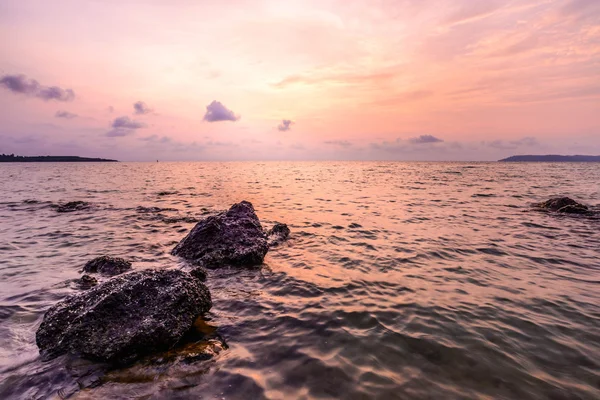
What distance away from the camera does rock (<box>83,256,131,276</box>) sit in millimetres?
9703

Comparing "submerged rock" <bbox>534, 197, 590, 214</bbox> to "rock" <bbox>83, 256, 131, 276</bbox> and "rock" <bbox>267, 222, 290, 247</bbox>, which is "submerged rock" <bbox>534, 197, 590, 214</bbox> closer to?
"rock" <bbox>267, 222, 290, 247</bbox>

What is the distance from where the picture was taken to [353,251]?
1180 centimetres

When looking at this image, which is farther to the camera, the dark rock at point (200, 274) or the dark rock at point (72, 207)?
the dark rock at point (72, 207)

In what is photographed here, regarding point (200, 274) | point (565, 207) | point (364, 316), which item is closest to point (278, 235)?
point (200, 274)

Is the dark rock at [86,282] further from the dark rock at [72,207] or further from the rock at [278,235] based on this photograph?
the dark rock at [72,207]

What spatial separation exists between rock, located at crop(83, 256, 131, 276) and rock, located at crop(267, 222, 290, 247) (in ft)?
18.4

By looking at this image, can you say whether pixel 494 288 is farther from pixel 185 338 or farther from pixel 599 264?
pixel 185 338

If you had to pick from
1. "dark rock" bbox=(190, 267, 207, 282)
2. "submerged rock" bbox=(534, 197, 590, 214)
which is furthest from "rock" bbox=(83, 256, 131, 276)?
"submerged rock" bbox=(534, 197, 590, 214)

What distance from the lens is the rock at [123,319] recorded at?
548cm

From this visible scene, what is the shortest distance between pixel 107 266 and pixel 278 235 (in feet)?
22.5

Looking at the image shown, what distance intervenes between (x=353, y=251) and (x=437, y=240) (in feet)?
13.5

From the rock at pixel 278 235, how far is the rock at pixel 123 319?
22.6 feet

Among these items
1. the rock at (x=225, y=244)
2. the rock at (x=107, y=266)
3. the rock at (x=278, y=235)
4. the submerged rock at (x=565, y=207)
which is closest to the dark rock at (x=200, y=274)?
the rock at (x=225, y=244)

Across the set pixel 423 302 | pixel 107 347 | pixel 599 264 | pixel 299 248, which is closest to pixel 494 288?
pixel 423 302
